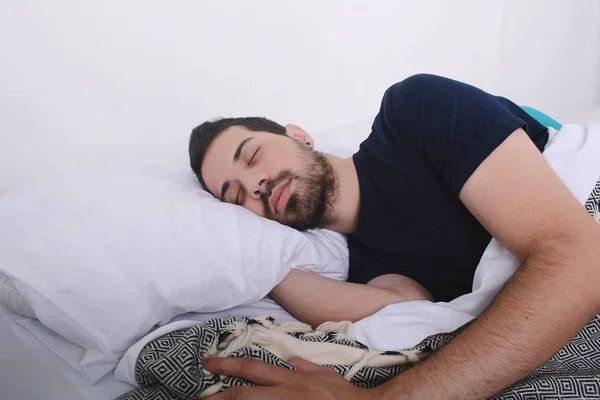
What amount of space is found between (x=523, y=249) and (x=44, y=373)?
0.80 meters

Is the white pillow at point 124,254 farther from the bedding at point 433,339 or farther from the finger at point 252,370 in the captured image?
the finger at point 252,370

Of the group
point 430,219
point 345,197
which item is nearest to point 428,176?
point 430,219

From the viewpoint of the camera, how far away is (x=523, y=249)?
2.64 ft

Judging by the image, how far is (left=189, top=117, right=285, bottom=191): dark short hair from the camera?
1221mm

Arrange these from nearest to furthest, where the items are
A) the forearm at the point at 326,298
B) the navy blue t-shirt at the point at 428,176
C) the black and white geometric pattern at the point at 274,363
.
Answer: the black and white geometric pattern at the point at 274,363 < the navy blue t-shirt at the point at 428,176 < the forearm at the point at 326,298

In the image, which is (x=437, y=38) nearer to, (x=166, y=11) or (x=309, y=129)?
(x=309, y=129)

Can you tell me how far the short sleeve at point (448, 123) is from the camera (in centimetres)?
87

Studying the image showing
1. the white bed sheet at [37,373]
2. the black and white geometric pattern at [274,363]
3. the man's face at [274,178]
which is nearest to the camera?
the black and white geometric pattern at [274,363]

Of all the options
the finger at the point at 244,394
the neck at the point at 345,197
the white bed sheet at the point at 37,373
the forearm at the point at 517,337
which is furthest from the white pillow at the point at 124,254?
the forearm at the point at 517,337

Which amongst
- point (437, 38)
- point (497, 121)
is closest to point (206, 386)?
point (497, 121)

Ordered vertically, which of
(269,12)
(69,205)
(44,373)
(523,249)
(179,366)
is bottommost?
(44,373)

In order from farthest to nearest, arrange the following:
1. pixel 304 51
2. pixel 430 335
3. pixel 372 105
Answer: pixel 372 105 → pixel 304 51 → pixel 430 335

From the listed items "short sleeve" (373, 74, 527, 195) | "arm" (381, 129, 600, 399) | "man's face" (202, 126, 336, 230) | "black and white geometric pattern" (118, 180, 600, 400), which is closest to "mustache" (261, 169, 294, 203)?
"man's face" (202, 126, 336, 230)

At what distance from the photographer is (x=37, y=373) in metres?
0.81
